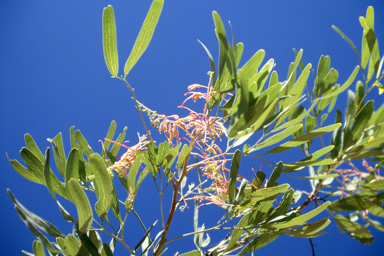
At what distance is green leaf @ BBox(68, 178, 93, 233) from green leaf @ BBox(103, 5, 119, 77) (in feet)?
0.49

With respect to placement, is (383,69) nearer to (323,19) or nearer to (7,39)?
(323,19)

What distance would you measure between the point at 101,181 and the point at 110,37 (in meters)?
0.17

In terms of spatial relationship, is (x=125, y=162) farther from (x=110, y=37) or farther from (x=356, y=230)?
(x=356, y=230)

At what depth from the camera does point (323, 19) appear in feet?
4.96

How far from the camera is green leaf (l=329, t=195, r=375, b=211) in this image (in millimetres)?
465

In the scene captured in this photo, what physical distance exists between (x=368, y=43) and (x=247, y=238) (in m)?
0.37

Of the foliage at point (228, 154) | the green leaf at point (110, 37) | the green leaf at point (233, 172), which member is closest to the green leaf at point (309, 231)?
the foliage at point (228, 154)

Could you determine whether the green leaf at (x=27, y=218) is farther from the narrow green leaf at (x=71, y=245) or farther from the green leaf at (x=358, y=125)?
the green leaf at (x=358, y=125)

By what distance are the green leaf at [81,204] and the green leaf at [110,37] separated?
149 millimetres

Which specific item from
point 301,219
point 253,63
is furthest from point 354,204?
point 253,63

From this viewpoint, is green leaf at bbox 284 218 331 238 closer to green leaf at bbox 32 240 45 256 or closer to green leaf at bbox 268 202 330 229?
green leaf at bbox 268 202 330 229

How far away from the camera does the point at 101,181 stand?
12.9 inches

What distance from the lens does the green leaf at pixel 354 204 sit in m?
0.47

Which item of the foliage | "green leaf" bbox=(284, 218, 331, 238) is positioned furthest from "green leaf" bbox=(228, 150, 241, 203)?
"green leaf" bbox=(284, 218, 331, 238)
